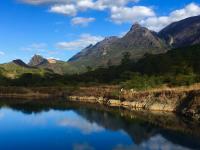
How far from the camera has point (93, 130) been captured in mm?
66500

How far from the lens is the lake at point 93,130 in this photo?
5222 centimetres

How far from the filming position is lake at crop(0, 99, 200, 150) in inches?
2056

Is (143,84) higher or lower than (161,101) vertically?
higher

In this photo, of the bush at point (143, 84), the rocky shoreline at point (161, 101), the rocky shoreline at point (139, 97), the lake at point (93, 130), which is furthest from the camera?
the bush at point (143, 84)

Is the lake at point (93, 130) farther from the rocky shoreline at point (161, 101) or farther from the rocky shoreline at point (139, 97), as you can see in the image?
the rocky shoreline at point (139, 97)

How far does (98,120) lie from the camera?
77.6 meters

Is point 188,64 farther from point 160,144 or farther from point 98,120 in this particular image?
point 160,144

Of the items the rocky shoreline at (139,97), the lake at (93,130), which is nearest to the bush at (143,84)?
the rocky shoreline at (139,97)

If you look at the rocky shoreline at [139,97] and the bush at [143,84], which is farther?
the bush at [143,84]

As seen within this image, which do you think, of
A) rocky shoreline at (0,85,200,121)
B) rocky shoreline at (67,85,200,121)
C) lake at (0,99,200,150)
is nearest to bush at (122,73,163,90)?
rocky shoreline at (0,85,200,121)

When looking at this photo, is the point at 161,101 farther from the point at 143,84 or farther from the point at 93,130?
the point at 93,130

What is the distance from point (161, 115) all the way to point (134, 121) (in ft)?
25.3

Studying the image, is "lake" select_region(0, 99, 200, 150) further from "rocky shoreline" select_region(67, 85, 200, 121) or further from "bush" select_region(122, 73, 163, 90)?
"bush" select_region(122, 73, 163, 90)

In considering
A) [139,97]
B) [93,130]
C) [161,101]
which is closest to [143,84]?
[139,97]
